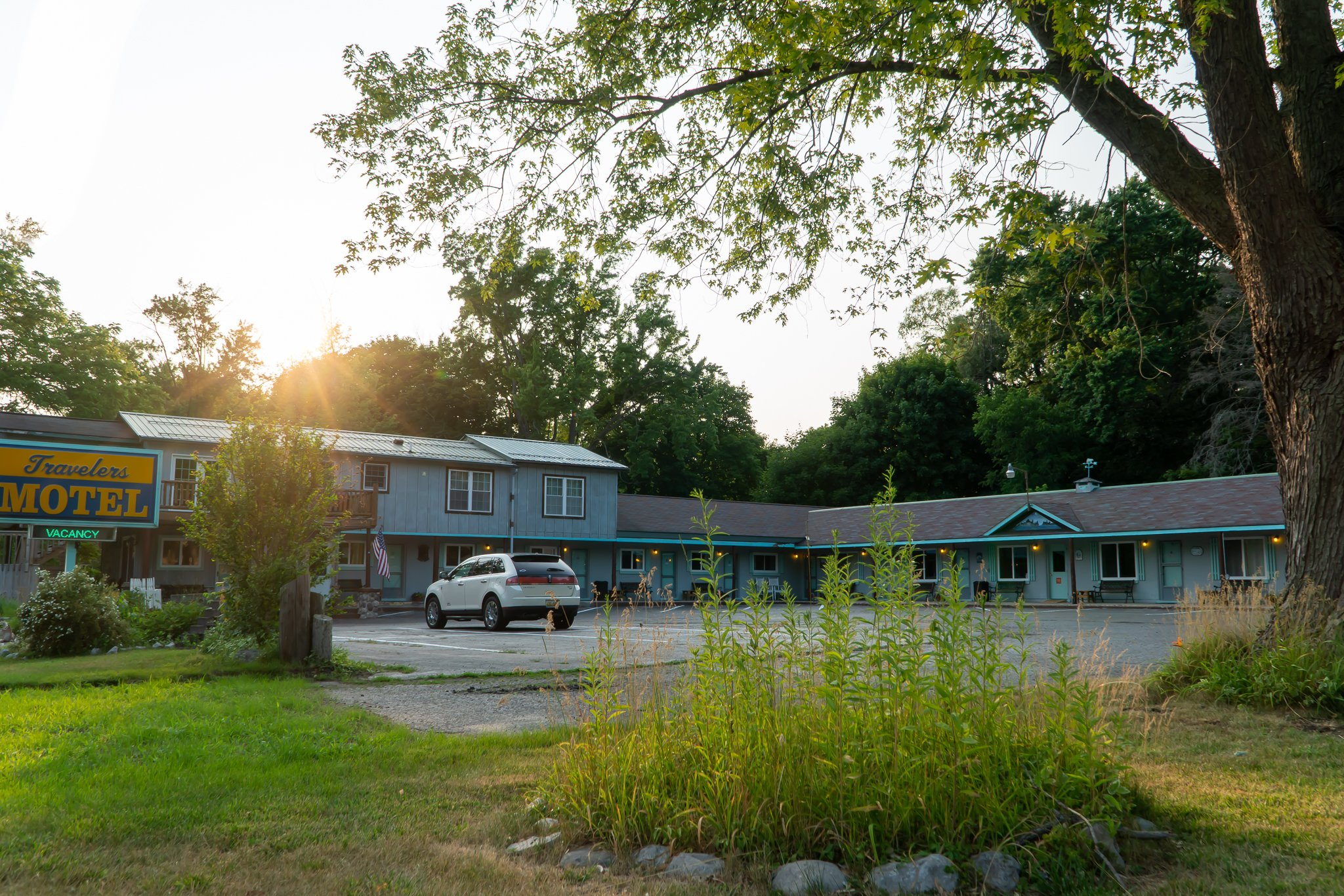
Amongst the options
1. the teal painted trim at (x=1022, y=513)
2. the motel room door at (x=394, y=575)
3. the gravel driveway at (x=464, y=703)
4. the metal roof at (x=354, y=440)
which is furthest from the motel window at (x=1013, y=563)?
the gravel driveway at (x=464, y=703)

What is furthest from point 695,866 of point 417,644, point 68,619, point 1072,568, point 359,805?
point 1072,568

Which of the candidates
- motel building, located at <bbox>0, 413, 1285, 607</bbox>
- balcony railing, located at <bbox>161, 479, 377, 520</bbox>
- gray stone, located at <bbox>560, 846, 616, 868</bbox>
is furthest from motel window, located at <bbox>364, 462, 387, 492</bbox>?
gray stone, located at <bbox>560, 846, 616, 868</bbox>

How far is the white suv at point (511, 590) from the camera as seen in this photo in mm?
20703

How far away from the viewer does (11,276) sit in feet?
129

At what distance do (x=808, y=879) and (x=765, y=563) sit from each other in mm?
40902

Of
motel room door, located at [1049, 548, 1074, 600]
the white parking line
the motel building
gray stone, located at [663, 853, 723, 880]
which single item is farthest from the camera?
motel room door, located at [1049, 548, 1074, 600]

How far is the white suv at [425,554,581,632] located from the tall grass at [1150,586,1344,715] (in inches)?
508

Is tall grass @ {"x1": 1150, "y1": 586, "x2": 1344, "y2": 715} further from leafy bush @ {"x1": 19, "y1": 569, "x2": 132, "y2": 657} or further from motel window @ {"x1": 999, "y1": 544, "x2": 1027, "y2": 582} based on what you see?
motel window @ {"x1": 999, "y1": 544, "x2": 1027, "y2": 582}

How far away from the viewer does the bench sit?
33562 millimetres

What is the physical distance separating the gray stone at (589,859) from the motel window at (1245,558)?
32466 mm

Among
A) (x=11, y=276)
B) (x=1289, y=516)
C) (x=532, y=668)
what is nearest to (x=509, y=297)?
(x=11, y=276)

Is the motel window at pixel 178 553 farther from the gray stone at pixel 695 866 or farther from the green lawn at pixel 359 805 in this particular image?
the gray stone at pixel 695 866

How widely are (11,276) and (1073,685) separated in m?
46.6

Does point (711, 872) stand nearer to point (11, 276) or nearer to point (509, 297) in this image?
point (11, 276)
